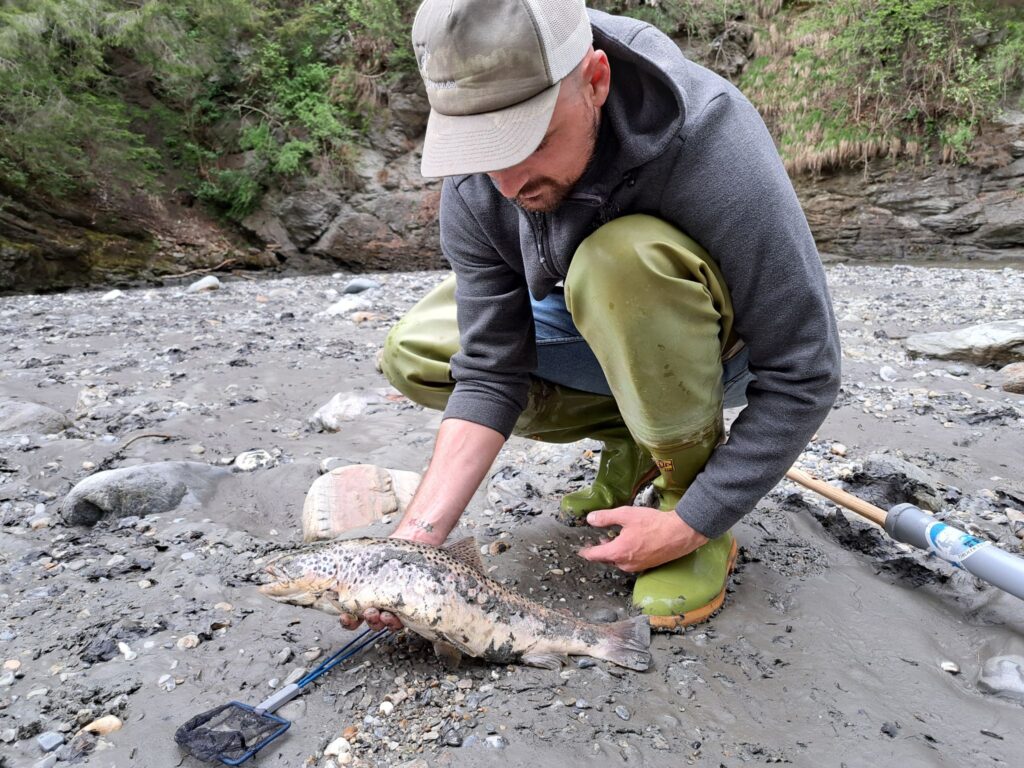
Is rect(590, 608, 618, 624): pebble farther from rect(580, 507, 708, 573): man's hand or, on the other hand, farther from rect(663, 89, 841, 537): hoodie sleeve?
rect(663, 89, 841, 537): hoodie sleeve

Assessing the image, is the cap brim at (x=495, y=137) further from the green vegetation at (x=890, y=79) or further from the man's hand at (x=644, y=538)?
the green vegetation at (x=890, y=79)

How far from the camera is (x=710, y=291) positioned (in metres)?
Result: 2.00

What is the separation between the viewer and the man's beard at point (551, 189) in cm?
187

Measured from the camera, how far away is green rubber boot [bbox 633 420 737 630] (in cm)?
221

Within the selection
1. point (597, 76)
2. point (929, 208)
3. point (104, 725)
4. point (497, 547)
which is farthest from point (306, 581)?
point (929, 208)

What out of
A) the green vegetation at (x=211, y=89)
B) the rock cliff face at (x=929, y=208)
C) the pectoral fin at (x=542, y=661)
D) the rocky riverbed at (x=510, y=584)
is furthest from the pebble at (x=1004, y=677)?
the green vegetation at (x=211, y=89)

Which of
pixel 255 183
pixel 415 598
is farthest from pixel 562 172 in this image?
pixel 255 183

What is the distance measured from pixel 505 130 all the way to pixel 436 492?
1.20m

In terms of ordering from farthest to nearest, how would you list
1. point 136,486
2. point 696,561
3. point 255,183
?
point 255,183 → point 136,486 → point 696,561

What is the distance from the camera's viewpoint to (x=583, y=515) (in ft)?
9.75

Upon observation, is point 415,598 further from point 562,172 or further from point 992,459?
point 992,459

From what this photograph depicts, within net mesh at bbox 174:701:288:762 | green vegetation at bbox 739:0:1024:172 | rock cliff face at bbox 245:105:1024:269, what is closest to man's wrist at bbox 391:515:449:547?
net mesh at bbox 174:701:288:762

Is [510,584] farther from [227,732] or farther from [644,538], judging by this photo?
[227,732]

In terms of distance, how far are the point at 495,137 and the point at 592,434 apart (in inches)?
62.7
